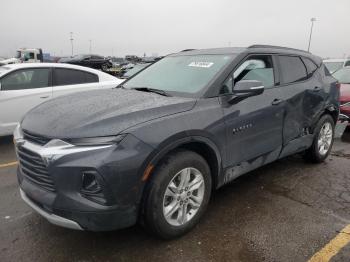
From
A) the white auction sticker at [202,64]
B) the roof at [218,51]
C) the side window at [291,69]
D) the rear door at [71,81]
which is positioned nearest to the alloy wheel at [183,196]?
the white auction sticker at [202,64]

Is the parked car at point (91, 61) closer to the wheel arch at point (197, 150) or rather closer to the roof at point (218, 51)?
the roof at point (218, 51)

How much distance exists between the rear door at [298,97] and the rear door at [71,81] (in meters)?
4.16

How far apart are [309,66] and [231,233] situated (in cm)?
283

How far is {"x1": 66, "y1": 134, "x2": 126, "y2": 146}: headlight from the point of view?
2375 millimetres

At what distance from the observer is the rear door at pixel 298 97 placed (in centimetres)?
398

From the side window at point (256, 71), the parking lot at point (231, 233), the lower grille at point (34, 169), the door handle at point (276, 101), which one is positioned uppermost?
the side window at point (256, 71)

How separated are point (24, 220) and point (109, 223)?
1307 millimetres

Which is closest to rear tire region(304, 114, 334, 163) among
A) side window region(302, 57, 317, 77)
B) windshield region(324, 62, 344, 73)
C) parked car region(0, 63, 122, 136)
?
side window region(302, 57, 317, 77)

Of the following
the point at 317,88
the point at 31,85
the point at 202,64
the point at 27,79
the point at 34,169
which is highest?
the point at 202,64

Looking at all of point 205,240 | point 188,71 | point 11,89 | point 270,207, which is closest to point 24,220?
point 205,240


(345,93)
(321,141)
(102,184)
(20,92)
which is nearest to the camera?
(102,184)

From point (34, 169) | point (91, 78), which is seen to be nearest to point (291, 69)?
point (34, 169)

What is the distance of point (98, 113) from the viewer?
2658mm

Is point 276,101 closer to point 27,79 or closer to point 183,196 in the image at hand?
point 183,196
